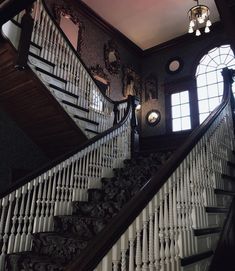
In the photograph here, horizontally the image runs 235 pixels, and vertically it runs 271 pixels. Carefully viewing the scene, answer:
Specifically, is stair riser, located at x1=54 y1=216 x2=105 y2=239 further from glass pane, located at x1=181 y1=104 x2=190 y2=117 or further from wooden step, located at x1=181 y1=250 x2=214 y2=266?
glass pane, located at x1=181 y1=104 x2=190 y2=117

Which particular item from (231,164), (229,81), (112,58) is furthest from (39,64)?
(112,58)

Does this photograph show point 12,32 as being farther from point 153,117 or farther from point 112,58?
point 153,117

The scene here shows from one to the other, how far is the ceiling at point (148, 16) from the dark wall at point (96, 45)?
0.33m

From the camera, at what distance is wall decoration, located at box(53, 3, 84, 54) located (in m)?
6.49

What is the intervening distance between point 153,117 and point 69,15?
404cm

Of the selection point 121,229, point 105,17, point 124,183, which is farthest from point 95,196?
point 105,17

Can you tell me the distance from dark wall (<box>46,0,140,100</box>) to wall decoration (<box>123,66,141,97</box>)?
172 millimetres

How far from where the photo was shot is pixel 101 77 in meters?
7.64

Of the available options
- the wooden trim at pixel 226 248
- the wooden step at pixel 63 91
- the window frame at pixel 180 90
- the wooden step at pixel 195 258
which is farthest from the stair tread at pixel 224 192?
the window frame at pixel 180 90

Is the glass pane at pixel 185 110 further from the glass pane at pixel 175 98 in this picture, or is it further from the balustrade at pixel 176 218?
the balustrade at pixel 176 218

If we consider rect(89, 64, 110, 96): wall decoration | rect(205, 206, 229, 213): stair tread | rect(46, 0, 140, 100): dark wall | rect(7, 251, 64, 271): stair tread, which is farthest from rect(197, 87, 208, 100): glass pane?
rect(7, 251, 64, 271): stair tread

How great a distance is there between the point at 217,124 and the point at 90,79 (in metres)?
2.83

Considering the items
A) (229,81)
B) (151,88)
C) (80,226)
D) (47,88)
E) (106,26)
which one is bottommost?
(80,226)

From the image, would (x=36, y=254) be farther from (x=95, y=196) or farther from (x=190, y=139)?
(x=190, y=139)
